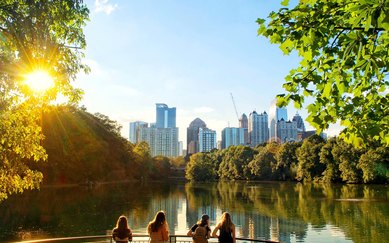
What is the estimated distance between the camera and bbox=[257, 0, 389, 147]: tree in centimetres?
476

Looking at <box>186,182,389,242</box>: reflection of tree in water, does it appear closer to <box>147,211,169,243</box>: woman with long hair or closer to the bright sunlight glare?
<box>147,211,169,243</box>: woman with long hair

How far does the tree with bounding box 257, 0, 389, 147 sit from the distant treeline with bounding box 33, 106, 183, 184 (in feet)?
183

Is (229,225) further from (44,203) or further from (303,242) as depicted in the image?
(44,203)

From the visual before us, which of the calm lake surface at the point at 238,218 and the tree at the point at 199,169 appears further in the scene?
the tree at the point at 199,169

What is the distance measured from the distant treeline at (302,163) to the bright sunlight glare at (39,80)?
67.0 m

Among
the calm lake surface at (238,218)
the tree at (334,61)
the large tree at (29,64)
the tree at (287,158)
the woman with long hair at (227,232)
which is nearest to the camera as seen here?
the tree at (334,61)

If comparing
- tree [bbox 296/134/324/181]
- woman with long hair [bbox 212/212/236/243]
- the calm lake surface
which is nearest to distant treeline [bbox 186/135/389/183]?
tree [bbox 296/134/324/181]

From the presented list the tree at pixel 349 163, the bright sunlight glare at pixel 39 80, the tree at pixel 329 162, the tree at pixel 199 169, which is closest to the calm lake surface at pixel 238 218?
the bright sunlight glare at pixel 39 80

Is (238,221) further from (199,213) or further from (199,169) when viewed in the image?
(199,169)

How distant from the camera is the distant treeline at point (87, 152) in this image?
6812 cm

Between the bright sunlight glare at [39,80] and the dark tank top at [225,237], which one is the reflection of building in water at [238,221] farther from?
the bright sunlight glare at [39,80]

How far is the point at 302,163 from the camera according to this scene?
286ft

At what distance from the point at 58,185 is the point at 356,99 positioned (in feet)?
233

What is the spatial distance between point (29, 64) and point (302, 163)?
3328 inches
